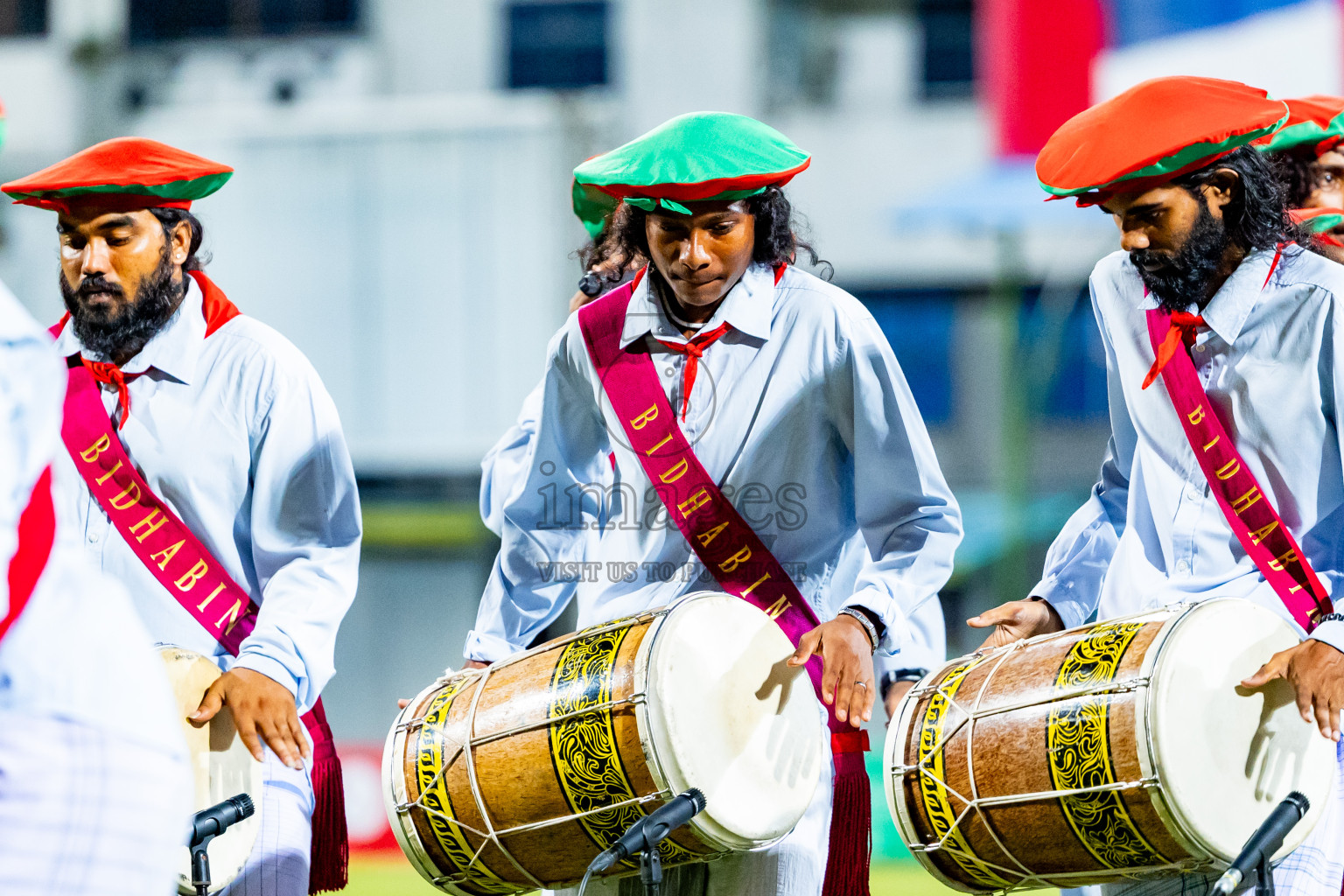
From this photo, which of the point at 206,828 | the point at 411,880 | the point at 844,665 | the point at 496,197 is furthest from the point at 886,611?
the point at 496,197

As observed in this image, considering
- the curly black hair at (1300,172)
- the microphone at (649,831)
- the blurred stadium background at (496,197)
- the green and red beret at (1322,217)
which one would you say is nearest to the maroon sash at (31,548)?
the microphone at (649,831)

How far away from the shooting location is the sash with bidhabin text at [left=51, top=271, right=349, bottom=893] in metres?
3.61

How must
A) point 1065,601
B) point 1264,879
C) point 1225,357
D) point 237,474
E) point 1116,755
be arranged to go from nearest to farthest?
point 1264,879 < point 1116,755 < point 1225,357 < point 1065,601 < point 237,474

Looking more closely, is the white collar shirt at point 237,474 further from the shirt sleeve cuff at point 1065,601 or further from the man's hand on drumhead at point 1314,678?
the man's hand on drumhead at point 1314,678

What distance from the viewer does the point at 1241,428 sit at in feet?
10.6

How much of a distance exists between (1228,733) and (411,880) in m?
5.93

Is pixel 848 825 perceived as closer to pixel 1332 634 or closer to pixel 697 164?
pixel 1332 634

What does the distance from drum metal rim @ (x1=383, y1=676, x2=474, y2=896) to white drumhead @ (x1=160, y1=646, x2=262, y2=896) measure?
0.26m

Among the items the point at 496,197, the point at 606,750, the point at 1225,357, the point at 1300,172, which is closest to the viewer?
the point at 606,750

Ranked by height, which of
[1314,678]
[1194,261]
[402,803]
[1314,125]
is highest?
[1314,125]

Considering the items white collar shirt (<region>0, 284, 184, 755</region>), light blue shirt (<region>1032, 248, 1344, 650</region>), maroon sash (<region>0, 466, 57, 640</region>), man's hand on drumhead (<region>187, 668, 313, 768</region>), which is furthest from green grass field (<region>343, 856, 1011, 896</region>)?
maroon sash (<region>0, 466, 57, 640</region>)

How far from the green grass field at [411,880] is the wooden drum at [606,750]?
444 centimetres

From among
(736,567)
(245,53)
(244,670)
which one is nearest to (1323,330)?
(736,567)

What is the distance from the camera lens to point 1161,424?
337cm
